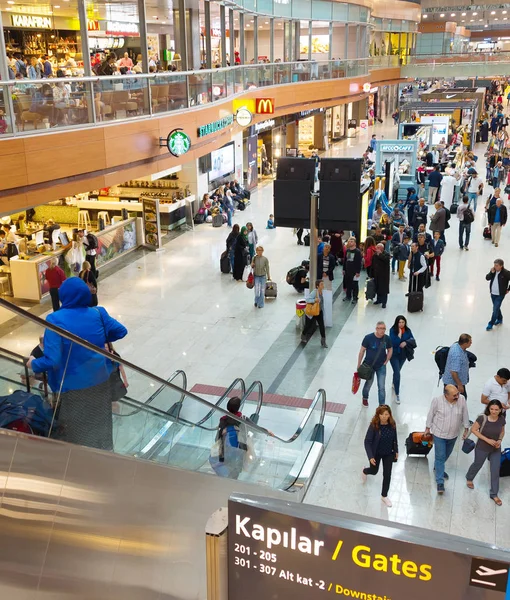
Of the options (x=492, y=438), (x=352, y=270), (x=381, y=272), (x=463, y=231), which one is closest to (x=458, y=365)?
(x=492, y=438)

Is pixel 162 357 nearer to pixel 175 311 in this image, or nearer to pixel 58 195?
pixel 175 311

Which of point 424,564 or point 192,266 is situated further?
point 192,266

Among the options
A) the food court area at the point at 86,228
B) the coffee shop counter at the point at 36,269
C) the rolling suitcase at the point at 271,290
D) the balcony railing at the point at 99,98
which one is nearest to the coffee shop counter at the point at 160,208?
the food court area at the point at 86,228

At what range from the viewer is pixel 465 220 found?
1738 cm

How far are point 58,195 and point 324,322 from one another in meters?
5.39

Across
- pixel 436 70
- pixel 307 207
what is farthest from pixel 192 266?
pixel 436 70

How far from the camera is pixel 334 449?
28.9 feet

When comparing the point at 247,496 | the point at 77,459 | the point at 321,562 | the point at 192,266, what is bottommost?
the point at 192,266

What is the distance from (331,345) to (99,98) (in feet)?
20.2

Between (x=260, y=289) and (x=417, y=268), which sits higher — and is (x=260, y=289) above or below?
below

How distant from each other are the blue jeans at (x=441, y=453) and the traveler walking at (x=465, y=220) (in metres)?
10.8

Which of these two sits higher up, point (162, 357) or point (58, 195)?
point (58, 195)

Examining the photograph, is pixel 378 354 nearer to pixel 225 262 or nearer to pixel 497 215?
pixel 225 262

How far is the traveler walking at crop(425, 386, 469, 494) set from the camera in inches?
294
